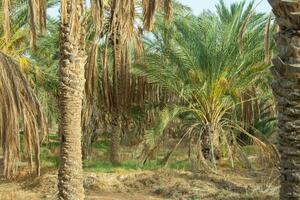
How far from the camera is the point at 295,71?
5.00m

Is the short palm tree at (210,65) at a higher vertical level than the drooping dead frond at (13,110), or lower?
higher

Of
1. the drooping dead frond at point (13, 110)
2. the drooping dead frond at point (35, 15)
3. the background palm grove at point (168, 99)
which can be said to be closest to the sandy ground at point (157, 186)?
the background palm grove at point (168, 99)

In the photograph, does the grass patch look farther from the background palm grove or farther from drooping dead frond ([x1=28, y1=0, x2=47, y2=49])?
drooping dead frond ([x1=28, y1=0, x2=47, y2=49])

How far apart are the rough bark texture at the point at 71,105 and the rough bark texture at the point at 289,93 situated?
3418mm

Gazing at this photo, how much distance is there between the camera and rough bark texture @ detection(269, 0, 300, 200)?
16.4 ft

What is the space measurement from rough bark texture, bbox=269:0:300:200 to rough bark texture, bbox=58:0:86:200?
342 centimetres

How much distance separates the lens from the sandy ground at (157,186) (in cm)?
1201

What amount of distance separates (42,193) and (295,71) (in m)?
8.90

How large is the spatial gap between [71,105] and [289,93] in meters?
3.71

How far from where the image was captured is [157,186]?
13.1 meters

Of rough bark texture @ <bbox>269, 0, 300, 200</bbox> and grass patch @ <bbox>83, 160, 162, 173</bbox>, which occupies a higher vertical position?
rough bark texture @ <bbox>269, 0, 300, 200</bbox>

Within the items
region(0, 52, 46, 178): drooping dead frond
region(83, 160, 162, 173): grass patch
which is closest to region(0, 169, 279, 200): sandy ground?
region(83, 160, 162, 173): grass patch

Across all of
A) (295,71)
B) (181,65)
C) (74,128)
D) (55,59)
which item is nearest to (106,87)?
(181,65)

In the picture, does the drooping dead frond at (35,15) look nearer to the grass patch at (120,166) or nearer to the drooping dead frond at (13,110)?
the drooping dead frond at (13,110)
